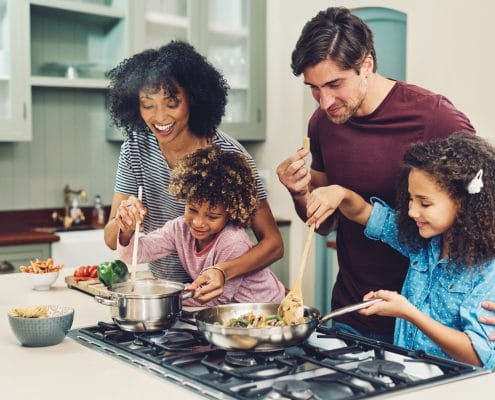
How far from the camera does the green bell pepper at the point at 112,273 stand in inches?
88.9

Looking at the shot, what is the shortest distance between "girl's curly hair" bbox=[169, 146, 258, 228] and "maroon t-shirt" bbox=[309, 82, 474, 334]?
0.85ft

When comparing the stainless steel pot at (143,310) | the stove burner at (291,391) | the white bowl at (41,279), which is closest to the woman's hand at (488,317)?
the stove burner at (291,391)

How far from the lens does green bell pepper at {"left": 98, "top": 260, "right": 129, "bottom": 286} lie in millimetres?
2258

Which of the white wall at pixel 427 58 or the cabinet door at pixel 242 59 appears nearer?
the white wall at pixel 427 58

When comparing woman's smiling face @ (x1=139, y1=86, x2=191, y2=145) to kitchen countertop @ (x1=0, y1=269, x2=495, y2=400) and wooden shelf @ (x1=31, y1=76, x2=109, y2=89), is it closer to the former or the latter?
kitchen countertop @ (x1=0, y1=269, x2=495, y2=400)

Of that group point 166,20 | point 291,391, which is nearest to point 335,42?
point 291,391

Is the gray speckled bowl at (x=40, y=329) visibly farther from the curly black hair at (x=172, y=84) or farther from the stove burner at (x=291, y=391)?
the curly black hair at (x=172, y=84)

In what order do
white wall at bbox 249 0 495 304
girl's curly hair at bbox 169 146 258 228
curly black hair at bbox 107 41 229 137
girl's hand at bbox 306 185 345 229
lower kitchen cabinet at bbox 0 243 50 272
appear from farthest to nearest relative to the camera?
lower kitchen cabinet at bbox 0 243 50 272
white wall at bbox 249 0 495 304
curly black hair at bbox 107 41 229 137
girl's curly hair at bbox 169 146 258 228
girl's hand at bbox 306 185 345 229

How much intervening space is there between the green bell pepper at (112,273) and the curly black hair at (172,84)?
18.8 inches

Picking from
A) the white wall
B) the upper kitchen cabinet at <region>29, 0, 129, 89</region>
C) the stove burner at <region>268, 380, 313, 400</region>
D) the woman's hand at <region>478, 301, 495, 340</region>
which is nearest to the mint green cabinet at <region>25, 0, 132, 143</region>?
the upper kitchen cabinet at <region>29, 0, 129, 89</region>

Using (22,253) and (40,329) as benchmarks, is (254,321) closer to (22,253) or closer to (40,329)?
(40,329)

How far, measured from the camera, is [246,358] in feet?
4.89

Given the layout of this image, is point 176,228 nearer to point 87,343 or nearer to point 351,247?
point 351,247

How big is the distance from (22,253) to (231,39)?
195 centimetres
